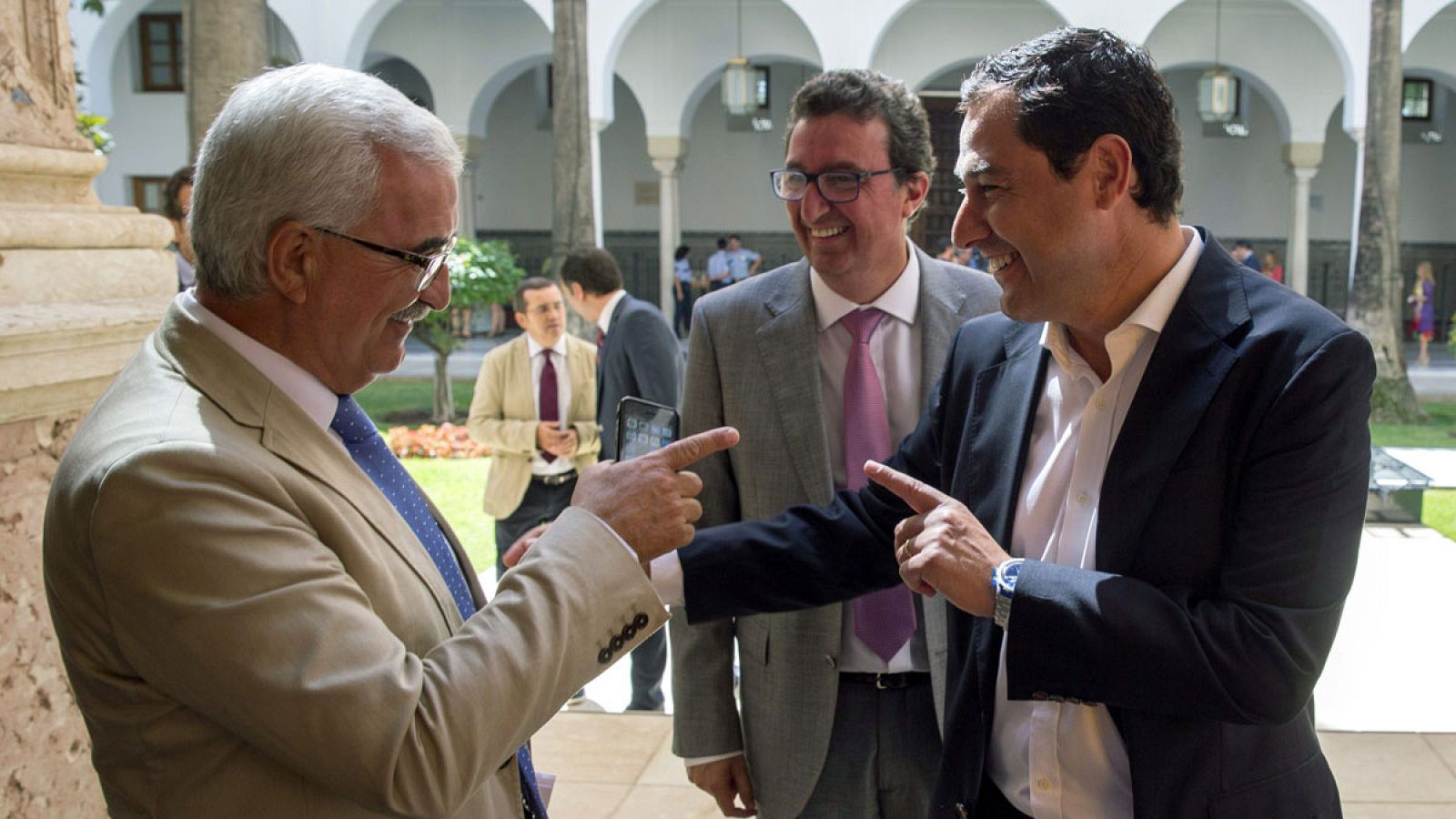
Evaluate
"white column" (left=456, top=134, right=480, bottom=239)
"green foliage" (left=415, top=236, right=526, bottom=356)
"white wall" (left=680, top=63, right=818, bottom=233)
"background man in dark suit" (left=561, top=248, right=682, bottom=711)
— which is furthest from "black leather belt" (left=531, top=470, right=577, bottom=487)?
"white wall" (left=680, top=63, right=818, bottom=233)

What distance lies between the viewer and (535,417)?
20.1 ft

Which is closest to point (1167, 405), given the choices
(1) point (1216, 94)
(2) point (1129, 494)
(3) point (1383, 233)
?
(2) point (1129, 494)

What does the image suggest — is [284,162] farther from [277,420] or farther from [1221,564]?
[1221,564]

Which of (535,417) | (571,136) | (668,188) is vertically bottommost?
(535,417)

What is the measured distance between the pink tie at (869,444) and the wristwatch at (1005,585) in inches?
24.4

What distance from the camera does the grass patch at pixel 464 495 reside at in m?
8.58

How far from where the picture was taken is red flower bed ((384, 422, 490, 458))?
12.3m

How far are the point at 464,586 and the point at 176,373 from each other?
0.49 metres

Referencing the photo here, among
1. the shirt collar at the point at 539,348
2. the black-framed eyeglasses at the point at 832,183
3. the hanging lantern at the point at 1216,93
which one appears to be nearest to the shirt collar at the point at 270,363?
the black-framed eyeglasses at the point at 832,183

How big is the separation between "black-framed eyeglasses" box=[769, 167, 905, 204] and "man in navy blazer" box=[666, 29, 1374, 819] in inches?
27.8

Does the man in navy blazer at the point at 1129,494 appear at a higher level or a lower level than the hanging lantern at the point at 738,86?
lower

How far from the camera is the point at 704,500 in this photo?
101 inches

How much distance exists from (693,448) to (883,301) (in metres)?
0.86

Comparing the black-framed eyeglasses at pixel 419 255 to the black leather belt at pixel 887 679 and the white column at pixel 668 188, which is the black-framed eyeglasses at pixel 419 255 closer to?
the black leather belt at pixel 887 679
